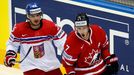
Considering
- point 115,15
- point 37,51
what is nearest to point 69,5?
point 115,15

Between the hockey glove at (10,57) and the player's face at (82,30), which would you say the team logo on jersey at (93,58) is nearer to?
the player's face at (82,30)

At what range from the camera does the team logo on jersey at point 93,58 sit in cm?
824

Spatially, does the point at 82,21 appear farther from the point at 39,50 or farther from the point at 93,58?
the point at 39,50

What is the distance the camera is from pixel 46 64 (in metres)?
8.84

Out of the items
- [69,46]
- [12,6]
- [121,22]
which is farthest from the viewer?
[12,6]

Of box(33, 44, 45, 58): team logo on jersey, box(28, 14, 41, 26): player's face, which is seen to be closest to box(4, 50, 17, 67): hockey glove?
box(33, 44, 45, 58): team logo on jersey

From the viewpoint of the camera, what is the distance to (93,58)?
8.28 meters

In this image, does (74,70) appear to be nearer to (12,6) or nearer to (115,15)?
(115,15)

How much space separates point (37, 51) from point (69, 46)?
670 mm

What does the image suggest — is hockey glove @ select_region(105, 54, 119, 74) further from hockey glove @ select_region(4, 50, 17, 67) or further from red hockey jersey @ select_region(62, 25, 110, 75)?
hockey glove @ select_region(4, 50, 17, 67)

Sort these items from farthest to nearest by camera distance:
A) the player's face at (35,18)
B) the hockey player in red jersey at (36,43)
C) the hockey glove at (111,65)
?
the hockey player in red jersey at (36,43), the player's face at (35,18), the hockey glove at (111,65)

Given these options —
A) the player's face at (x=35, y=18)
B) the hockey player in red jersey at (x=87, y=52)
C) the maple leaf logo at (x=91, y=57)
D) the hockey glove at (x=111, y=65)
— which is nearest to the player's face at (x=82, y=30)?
the hockey player in red jersey at (x=87, y=52)

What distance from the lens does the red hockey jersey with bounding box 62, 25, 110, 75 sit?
8.22m

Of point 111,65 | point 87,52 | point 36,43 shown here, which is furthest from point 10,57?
point 111,65
